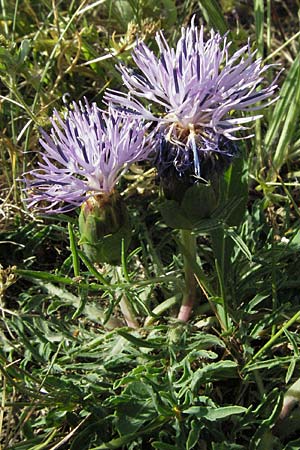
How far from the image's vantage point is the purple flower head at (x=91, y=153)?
1276 mm

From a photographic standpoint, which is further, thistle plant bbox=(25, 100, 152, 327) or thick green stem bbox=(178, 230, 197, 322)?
thick green stem bbox=(178, 230, 197, 322)

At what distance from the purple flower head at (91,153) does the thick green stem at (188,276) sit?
226 millimetres

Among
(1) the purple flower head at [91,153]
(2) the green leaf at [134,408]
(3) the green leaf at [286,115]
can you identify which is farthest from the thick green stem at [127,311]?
(3) the green leaf at [286,115]

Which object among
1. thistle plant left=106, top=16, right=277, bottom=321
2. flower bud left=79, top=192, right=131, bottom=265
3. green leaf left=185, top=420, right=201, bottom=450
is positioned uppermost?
thistle plant left=106, top=16, right=277, bottom=321

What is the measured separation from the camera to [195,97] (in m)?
1.20

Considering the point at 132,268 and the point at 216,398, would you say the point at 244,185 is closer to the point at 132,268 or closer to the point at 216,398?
the point at 132,268

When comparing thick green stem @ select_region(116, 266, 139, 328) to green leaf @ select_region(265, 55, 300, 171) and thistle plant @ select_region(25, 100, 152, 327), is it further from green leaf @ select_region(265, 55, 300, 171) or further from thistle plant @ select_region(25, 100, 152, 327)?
green leaf @ select_region(265, 55, 300, 171)

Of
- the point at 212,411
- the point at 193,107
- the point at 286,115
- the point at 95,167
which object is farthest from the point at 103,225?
the point at 286,115

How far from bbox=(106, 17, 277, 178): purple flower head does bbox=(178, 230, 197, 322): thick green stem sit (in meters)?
0.24

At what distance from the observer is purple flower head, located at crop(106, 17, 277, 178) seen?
1.21 meters

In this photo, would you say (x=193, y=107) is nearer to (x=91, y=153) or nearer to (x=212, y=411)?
(x=91, y=153)

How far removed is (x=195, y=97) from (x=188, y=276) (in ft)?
1.54

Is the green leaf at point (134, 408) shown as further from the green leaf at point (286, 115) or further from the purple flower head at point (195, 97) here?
the green leaf at point (286, 115)

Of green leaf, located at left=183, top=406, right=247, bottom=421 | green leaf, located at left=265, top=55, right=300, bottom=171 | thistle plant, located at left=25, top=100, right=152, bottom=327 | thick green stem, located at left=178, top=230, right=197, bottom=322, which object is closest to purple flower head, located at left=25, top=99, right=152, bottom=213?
thistle plant, located at left=25, top=100, right=152, bottom=327
